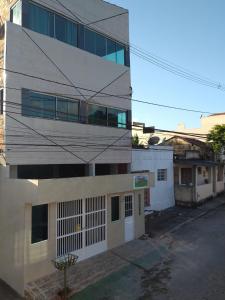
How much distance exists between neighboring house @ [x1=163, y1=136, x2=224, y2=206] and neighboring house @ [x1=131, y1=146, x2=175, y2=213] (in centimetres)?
111

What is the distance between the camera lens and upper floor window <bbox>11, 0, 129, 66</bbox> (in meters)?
14.2

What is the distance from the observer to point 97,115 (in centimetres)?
1734

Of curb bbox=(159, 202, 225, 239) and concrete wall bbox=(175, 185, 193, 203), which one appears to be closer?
curb bbox=(159, 202, 225, 239)

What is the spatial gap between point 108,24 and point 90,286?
13.9 metres

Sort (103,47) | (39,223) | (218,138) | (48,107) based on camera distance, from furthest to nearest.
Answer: (218,138), (103,47), (48,107), (39,223)

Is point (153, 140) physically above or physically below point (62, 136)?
above

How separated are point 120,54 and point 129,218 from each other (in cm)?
956

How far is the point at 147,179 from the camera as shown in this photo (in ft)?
59.6

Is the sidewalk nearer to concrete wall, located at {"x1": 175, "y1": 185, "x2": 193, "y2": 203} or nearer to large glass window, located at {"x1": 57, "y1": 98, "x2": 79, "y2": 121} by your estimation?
large glass window, located at {"x1": 57, "y1": 98, "x2": 79, "y2": 121}

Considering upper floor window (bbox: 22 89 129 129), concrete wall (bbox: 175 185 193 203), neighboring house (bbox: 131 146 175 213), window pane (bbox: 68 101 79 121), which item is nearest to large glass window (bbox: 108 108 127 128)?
upper floor window (bbox: 22 89 129 129)

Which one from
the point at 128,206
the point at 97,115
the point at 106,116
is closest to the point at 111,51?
the point at 106,116

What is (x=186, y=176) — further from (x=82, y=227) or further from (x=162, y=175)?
(x=82, y=227)

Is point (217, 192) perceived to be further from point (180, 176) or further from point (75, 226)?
point (75, 226)

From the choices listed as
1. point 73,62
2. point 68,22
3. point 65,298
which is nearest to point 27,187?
point 65,298
